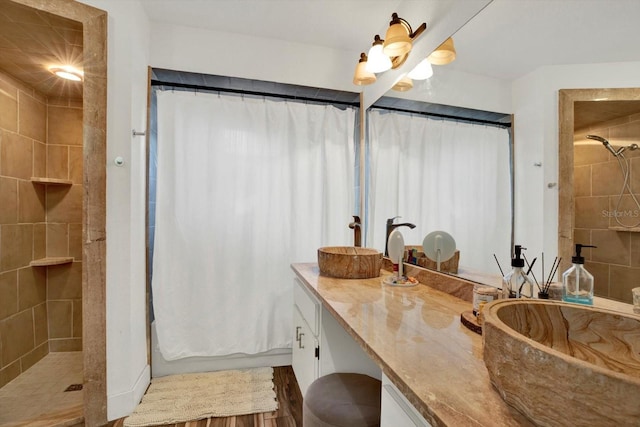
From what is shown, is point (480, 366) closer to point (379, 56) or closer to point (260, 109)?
point (379, 56)

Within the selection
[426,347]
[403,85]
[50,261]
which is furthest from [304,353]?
[50,261]

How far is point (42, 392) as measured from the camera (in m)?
1.86

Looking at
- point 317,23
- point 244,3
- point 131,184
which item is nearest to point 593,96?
point 317,23

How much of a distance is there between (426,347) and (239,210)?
5.28 feet

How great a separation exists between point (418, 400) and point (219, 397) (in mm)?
1671

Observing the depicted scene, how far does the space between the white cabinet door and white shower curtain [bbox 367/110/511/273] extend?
2.52ft

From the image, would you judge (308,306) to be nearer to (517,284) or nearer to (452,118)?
(517,284)

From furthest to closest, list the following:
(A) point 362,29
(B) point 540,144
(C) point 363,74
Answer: (A) point 362,29 < (C) point 363,74 < (B) point 540,144

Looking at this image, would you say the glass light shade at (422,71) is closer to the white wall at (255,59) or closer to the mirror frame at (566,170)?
the white wall at (255,59)

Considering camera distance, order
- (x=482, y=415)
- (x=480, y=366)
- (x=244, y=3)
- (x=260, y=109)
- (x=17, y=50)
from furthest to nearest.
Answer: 1. (x=260, y=109)
2. (x=244, y=3)
3. (x=17, y=50)
4. (x=480, y=366)
5. (x=482, y=415)

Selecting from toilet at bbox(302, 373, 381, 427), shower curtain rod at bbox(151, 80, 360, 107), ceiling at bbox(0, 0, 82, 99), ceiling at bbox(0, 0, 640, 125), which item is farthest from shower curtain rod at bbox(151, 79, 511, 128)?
toilet at bbox(302, 373, 381, 427)

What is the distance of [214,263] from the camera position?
2.08 meters

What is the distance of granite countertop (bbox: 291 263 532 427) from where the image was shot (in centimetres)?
54

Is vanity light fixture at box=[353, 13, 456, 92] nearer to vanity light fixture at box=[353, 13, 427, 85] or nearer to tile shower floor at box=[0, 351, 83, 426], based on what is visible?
vanity light fixture at box=[353, 13, 427, 85]
